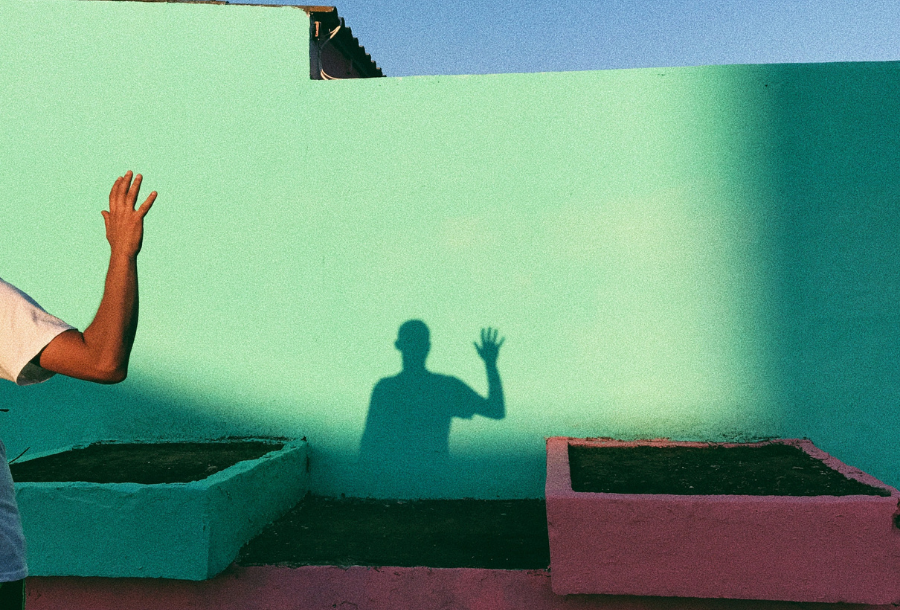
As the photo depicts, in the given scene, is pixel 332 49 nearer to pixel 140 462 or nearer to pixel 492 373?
pixel 492 373

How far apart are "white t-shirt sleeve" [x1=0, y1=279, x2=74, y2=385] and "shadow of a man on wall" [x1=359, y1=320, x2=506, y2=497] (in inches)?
118

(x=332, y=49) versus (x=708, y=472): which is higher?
(x=332, y=49)

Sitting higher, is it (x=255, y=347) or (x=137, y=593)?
(x=255, y=347)

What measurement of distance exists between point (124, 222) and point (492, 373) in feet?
9.92

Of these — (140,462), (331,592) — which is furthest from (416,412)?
(140,462)

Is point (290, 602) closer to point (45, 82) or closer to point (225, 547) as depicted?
point (225, 547)

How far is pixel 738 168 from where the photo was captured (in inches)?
159

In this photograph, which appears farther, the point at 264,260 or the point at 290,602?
the point at 264,260

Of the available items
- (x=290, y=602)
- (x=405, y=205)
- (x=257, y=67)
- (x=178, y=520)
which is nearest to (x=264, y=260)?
(x=405, y=205)

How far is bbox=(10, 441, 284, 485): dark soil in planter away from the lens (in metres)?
3.33

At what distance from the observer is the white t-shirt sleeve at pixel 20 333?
1325 mm

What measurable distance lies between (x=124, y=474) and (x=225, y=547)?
0.72 metres

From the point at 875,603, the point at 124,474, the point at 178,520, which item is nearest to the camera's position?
the point at 875,603

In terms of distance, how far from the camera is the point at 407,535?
3.58 m
